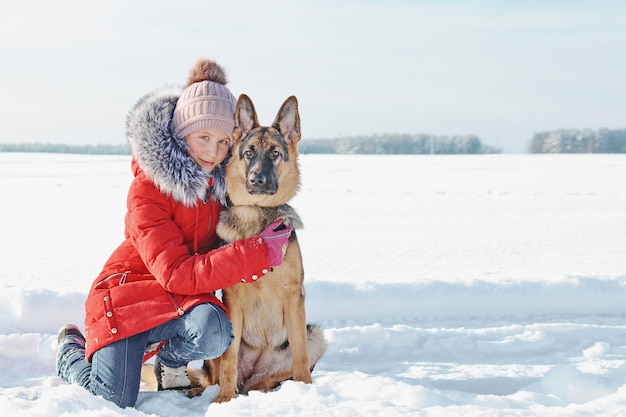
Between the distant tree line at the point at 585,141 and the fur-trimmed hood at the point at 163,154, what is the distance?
3260 inches

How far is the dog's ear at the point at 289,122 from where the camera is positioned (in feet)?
12.1

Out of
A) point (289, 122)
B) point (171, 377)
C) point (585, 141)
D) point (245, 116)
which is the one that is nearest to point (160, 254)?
point (171, 377)

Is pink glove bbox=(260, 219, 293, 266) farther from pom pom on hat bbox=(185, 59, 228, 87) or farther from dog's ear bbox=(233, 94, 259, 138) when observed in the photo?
pom pom on hat bbox=(185, 59, 228, 87)

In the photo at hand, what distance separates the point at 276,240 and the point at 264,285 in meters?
0.30

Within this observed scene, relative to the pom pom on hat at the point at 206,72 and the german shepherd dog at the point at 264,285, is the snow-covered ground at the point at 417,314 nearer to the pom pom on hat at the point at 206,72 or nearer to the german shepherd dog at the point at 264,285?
the german shepherd dog at the point at 264,285

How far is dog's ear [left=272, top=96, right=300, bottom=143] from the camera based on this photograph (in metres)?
3.70

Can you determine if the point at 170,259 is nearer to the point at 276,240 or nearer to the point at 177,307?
the point at 177,307

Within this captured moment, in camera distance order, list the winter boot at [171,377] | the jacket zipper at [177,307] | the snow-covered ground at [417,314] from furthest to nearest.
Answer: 1. the winter boot at [171,377]
2. the jacket zipper at [177,307]
3. the snow-covered ground at [417,314]

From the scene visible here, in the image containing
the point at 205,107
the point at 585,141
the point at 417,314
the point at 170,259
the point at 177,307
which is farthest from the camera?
the point at 585,141

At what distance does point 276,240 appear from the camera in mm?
3332

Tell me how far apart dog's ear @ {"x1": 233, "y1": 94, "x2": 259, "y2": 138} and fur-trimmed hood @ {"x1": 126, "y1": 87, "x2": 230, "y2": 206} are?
35 cm

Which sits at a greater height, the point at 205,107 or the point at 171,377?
the point at 205,107

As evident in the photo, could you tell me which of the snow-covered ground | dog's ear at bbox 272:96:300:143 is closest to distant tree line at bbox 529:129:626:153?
the snow-covered ground

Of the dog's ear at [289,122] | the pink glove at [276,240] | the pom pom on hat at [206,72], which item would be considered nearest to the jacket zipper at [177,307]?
the pink glove at [276,240]
